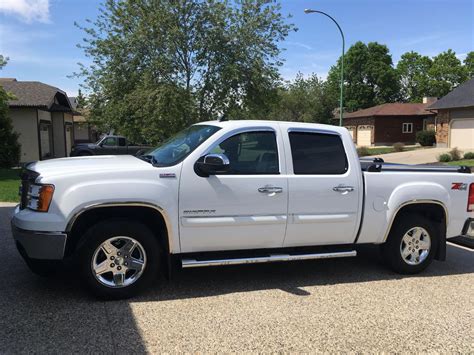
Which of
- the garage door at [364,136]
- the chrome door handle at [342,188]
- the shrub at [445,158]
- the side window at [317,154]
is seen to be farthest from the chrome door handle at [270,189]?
the garage door at [364,136]

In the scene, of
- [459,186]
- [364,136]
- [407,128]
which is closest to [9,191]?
[459,186]

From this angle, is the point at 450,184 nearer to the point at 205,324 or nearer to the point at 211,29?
the point at 205,324

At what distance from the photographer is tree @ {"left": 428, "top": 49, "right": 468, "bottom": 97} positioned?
78812mm

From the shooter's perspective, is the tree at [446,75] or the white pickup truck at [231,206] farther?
the tree at [446,75]

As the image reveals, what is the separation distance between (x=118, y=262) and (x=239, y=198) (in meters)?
1.40

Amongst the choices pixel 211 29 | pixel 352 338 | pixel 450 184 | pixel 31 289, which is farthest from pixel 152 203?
pixel 211 29

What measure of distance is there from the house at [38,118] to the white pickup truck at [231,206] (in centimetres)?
2278

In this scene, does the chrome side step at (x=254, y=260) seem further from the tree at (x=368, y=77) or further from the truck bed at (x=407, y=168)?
the tree at (x=368, y=77)

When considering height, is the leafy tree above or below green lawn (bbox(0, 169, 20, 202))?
above

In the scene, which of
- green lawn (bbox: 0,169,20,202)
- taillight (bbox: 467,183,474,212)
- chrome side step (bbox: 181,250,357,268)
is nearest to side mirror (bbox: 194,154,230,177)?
chrome side step (bbox: 181,250,357,268)

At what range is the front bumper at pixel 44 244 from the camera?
14.5 feet

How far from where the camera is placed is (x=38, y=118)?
27938 mm

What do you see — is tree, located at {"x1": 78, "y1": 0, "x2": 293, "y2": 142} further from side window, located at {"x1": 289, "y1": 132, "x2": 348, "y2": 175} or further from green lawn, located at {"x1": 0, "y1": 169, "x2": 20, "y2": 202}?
side window, located at {"x1": 289, "y1": 132, "x2": 348, "y2": 175}

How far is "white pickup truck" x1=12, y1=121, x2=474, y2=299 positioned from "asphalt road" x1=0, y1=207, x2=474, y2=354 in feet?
1.05
